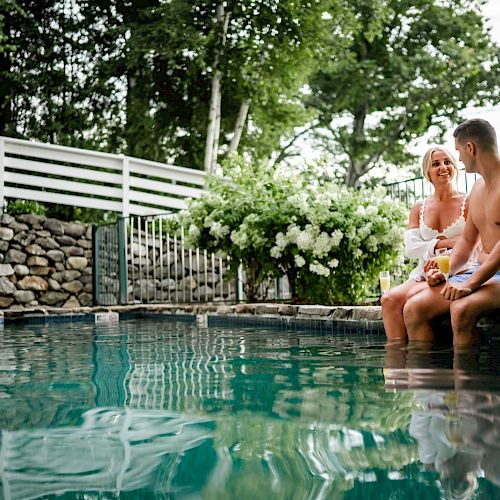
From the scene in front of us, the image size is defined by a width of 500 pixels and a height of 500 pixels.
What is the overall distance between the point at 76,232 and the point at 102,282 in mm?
973

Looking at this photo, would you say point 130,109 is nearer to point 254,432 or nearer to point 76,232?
point 76,232

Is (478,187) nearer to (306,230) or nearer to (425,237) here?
(425,237)

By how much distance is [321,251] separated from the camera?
6680mm

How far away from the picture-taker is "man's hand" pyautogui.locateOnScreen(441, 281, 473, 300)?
3229 millimetres

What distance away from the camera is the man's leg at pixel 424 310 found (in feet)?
11.9

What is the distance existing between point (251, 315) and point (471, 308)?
3894 millimetres

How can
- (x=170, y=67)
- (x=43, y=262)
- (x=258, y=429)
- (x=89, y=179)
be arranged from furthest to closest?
1. (x=170, y=67)
2. (x=89, y=179)
3. (x=43, y=262)
4. (x=258, y=429)

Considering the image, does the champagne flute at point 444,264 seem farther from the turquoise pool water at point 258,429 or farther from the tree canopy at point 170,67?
the tree canopy at point 170,67

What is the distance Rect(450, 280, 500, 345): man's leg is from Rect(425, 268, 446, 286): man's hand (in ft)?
1.20

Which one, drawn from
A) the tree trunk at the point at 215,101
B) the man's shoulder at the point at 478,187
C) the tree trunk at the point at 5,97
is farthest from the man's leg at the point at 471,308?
the tree trunk at the point at 5,97

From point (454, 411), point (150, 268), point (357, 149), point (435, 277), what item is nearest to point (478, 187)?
point (435, 277)

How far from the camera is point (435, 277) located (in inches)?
143

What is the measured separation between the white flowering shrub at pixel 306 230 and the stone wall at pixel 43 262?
3.81 meters

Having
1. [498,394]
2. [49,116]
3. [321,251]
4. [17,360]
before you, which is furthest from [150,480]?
[49,116]
